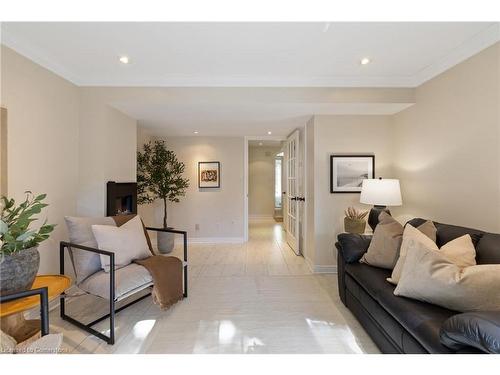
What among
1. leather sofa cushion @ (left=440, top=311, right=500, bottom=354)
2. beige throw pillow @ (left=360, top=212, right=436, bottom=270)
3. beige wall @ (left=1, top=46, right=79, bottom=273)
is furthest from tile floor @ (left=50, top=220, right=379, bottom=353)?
beige wall @ (left=1, top=46, right=79, bottom=273)

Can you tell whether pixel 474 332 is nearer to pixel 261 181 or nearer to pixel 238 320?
pixel 238 320

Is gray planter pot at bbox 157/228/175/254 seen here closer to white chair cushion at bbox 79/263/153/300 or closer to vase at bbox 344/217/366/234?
white chair cushion at bbox 79/263/153/300

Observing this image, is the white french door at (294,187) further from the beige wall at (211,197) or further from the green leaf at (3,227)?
the green leaf at (3,227)

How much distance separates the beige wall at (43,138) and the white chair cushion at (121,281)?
0.77m

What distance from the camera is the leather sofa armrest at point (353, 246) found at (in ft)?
6.86

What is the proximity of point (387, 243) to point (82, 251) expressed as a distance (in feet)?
8.34

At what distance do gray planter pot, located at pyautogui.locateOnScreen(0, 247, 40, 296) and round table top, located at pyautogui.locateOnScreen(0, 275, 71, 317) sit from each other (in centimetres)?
7

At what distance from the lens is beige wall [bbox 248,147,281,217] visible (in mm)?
7859

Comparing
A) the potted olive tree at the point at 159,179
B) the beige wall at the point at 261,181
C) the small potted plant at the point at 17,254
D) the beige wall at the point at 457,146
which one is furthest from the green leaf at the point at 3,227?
the beige wall at the point at 261,181

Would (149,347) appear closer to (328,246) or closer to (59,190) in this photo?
(59,190)

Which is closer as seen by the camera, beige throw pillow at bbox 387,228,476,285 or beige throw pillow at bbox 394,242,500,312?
beige throw pillow at bbox 394,242,500,312

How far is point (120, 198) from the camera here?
9.77 feet
